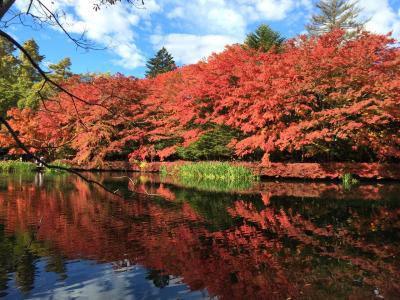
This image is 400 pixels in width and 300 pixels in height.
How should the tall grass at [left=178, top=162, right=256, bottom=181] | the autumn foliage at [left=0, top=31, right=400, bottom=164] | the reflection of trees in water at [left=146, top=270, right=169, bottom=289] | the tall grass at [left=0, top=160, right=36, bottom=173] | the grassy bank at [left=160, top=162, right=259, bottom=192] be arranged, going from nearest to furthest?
the reflection of trees in water at [left=146, top=270, right=169, bottom=289] < the autumn foliage at [left=0, top=31, right=400, bottom=164] < the grassy bank at [left=160, top=162, right=259, bottom=192] < the tall grass at [left=178, top=162, right=256, bottom=181] < the tall grass at [left=0, top=160, right=36, bottom=173]

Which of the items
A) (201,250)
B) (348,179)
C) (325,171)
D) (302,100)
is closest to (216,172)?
(325,171)

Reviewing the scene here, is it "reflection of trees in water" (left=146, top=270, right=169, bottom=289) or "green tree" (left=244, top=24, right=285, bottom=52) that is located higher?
"green tree" (left=244, top=24, right=285, bottom=52)

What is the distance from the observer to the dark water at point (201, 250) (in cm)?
551

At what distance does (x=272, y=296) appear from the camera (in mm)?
5172

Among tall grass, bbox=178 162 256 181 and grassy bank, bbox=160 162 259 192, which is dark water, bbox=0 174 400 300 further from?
tall grass, bbox=178 162 256 181

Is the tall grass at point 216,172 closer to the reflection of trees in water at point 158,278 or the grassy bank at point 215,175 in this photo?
the grassy bank at point 215,175

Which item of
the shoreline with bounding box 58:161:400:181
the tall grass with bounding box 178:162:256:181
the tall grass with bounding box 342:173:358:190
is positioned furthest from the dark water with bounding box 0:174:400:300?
the tall grass with bounding box 178:162:256:181

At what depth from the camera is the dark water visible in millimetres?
5508

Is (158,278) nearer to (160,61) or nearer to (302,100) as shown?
(302,100)

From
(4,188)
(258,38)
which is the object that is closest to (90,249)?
(4,188)

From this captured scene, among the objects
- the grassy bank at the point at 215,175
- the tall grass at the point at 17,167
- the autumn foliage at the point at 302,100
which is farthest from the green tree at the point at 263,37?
the tall grass at the point at 17,167

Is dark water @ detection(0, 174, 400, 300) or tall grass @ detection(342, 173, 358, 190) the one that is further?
tall grass @ detection(342, 173, 358, 190)

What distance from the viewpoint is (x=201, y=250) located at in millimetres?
7344

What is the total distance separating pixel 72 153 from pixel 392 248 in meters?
29.4
